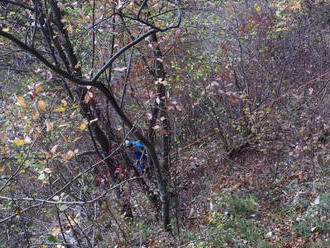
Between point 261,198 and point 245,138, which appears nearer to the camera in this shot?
point 261,198

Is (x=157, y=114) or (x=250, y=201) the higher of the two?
(x=157, y=114)

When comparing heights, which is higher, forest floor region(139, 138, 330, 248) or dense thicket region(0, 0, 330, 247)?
dense thicket region(0, 0, 330, 247)

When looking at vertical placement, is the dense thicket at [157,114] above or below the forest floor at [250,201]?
above

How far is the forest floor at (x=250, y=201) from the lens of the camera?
4.49 metres

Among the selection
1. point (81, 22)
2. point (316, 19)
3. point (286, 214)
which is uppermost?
point (81, 22)

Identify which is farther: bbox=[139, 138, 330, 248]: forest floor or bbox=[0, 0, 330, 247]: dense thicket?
bbox=[0, 0, 330, 247]: dense thicket

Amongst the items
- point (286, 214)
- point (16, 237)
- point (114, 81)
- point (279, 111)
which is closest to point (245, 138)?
point (279, 111)

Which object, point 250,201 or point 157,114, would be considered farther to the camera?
point 157,114

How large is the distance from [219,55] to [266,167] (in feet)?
9.26

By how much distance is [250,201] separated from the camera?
17.3 ft

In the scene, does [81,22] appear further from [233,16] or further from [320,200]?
[233,16]

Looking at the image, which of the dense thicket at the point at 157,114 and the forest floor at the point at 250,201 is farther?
the dense thicket at the point at 157,114

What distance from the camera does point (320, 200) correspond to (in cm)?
460

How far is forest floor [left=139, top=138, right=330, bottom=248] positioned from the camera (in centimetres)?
449
